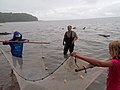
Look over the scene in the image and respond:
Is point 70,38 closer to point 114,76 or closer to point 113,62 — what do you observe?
point 114,76

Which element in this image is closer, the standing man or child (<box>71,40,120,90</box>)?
child (<box>71,40,120,90</box>)

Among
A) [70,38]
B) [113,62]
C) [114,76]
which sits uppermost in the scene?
[113,62]

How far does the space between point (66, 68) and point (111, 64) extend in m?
2.19

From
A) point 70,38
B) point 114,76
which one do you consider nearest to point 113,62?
point 114,76

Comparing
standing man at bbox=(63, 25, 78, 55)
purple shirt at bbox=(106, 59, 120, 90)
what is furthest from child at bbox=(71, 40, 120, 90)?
standing man at bbox=(63, 25, 78, 55)

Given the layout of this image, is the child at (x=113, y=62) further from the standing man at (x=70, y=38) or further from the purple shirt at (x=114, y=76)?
the standing man at (x=70, y=38)

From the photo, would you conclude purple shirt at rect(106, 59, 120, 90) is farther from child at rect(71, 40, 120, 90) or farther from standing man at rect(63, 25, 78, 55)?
standing man at rect(63, 25, 78, 55)

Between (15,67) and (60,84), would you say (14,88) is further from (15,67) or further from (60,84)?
(60,84)

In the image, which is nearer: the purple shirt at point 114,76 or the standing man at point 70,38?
the purple shirt at point 114,76

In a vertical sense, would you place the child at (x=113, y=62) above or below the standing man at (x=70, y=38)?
above

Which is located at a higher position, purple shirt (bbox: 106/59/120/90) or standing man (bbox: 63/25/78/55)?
purple shirt (bbox: 106/59/120/90)

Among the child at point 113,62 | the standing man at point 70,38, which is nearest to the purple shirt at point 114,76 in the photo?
the child at point 113,62

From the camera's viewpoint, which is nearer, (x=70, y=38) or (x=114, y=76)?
(x=114, y=76)

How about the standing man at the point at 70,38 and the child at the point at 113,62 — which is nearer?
the child at the point at 113,62
